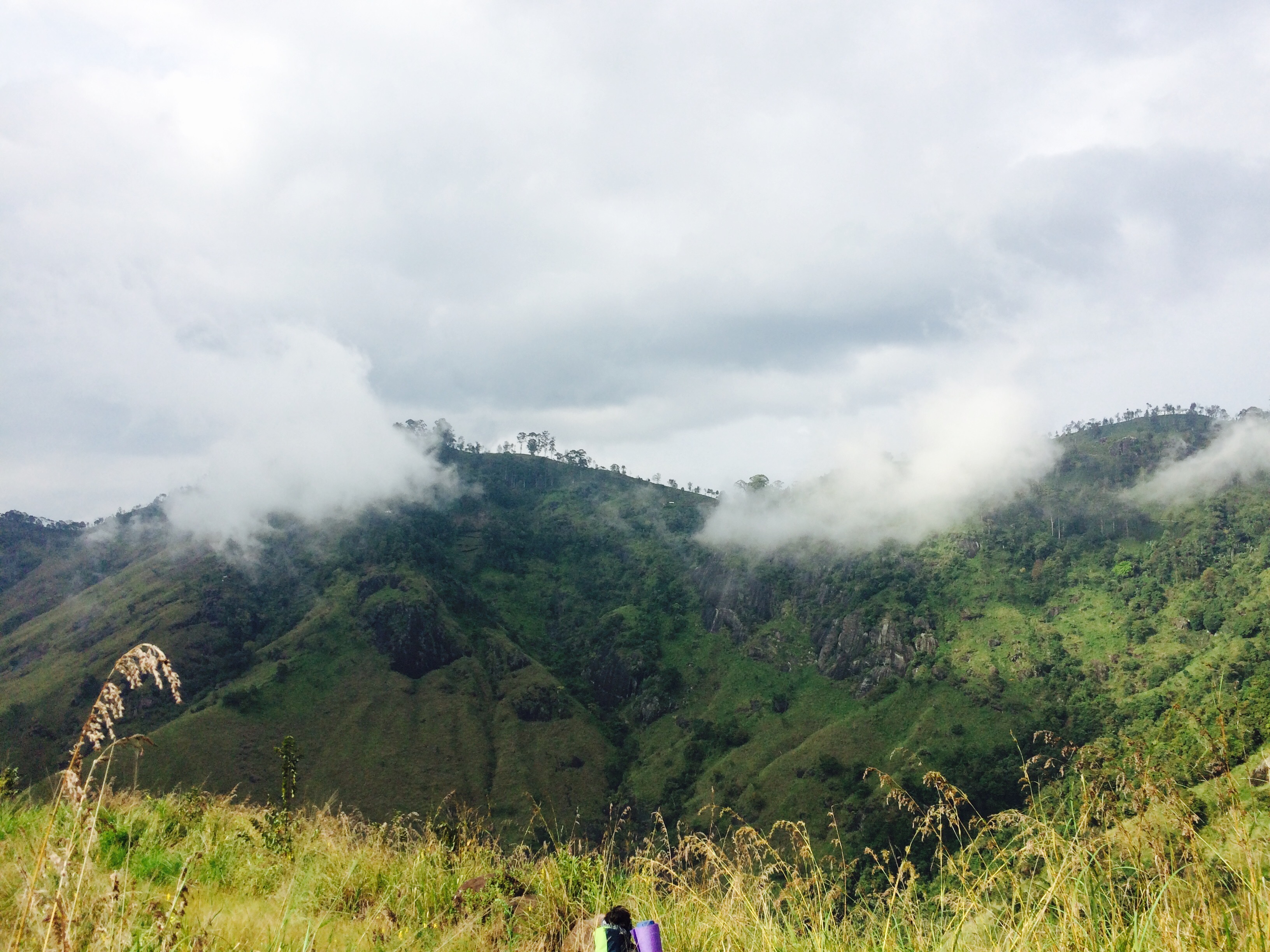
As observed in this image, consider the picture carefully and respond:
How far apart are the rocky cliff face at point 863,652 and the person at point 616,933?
493 ft

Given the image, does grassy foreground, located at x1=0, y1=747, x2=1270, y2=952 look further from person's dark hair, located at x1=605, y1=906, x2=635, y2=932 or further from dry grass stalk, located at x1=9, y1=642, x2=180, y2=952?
person's dark hair, located at x1=605, y1=906, x2=635, y2=932

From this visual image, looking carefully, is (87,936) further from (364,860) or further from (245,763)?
(245,763)

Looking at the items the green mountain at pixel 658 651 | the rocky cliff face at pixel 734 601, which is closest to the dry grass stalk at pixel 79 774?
the green mountain at pixel 658 651

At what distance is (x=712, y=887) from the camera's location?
5.33 meters

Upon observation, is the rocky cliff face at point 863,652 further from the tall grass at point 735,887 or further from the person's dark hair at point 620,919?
the person's dark hair at point 620,919

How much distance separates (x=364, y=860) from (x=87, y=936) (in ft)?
8.83

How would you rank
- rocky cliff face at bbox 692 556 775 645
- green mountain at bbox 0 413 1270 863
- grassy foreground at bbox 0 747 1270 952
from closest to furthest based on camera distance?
grassy foreground at bbox 0 747 1270 952 → green mountain at bbox 0 413 1270 863 → rocky cliff face at bbox 692 556 775 645

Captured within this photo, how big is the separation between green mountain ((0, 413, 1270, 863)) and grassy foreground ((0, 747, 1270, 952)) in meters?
89.8

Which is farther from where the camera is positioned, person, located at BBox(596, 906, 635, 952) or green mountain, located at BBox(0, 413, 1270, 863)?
green mountain, located at BBox(0, 413, 1270, 863)

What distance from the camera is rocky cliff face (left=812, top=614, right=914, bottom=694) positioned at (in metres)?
140

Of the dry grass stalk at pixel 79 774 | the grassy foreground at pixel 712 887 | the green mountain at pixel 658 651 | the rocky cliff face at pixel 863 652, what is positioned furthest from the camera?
the rocky cliff face at pixel 863 652

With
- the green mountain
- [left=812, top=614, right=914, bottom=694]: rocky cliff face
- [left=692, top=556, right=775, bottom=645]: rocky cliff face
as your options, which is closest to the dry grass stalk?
the green mountain

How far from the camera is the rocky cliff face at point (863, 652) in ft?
458

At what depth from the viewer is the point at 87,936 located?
3691mm
